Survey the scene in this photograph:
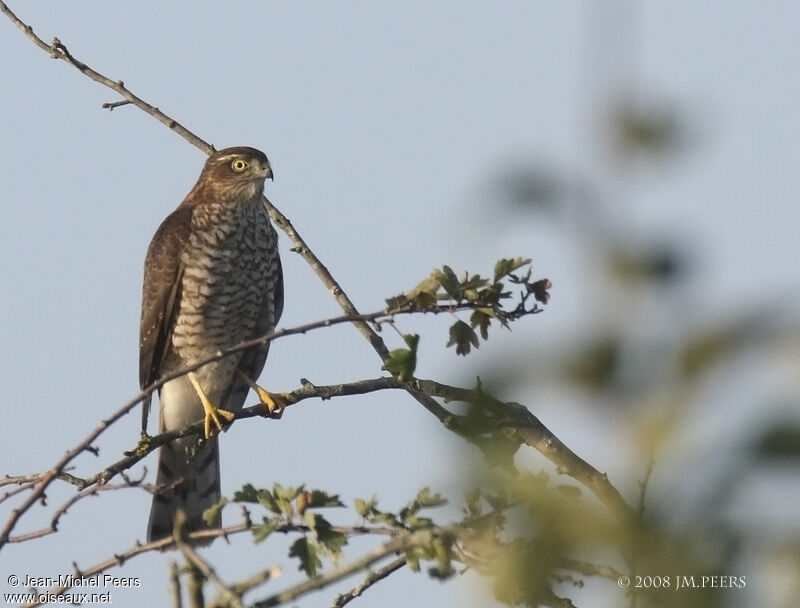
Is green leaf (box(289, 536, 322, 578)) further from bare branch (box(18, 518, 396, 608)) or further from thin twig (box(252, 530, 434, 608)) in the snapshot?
thin twig (box(252, 530, 434, 608))

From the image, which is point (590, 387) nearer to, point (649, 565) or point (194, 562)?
point (649, 565)

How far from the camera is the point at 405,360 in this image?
3410 millimetres

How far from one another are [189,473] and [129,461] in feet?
9.60

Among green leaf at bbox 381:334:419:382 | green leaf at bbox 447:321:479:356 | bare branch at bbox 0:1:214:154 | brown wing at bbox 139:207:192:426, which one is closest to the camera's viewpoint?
green leaf at bbox 381:334:419:382

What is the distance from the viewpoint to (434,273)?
3447mm

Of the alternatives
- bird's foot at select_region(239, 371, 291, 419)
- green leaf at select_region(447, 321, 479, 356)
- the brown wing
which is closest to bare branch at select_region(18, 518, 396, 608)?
green leaf at select_region(447, 321, 479, 356)

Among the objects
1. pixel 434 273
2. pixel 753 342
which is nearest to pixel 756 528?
pixel 753 342

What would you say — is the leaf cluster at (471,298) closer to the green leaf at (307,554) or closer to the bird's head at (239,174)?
the green leaf at (307,554)

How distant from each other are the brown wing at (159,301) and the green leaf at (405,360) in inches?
160

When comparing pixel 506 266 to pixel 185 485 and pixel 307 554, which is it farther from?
pixel 185 485

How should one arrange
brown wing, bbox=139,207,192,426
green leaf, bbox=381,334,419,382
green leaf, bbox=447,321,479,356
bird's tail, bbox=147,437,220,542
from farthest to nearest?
bird's tail, bbox=147,437,220,542 < brown wing, bbox=139,207,192,426 < green leaf, bbox=447,321,479,356 < green leaf, bbox=381,334,419,382

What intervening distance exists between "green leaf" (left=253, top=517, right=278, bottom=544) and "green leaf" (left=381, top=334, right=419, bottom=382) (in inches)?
24.1

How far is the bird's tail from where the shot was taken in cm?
770

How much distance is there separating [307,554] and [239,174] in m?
4.92
